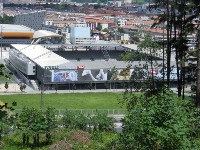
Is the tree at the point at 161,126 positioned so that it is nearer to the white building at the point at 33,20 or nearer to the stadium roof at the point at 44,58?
the stadium roof at the point at 44,58

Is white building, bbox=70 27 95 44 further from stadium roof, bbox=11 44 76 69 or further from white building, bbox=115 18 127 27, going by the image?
white building, bbox=115 18 127 27

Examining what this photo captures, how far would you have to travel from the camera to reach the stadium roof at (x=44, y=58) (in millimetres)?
41219

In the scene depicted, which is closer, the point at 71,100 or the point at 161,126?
the point at 161,126

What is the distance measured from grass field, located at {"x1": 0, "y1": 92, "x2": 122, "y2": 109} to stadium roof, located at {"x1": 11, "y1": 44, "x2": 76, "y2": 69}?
5446mm

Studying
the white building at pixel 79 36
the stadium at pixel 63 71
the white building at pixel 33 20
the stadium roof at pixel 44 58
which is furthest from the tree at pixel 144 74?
the white building at pixel 33 20

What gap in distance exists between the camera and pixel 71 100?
3303cm

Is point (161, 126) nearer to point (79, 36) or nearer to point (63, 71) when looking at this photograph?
point (63, 71)

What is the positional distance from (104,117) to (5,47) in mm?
57033

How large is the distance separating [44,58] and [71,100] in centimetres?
1310

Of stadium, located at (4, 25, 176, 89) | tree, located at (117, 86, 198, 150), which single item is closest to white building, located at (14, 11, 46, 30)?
stadium, located at (4, 25, 176, 89)

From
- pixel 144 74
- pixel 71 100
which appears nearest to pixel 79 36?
pixel 71 100

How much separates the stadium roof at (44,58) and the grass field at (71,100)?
5446mm

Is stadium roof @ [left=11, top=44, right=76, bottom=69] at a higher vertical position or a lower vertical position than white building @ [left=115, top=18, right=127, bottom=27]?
lower

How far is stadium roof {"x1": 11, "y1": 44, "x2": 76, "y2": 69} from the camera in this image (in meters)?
41.2
